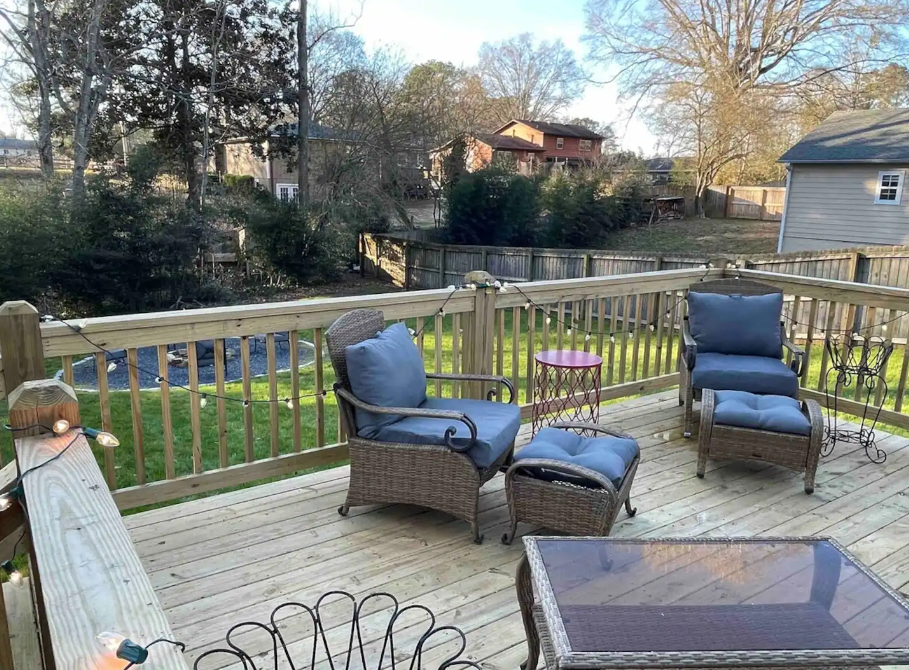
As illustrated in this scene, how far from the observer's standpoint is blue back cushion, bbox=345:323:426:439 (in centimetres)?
287

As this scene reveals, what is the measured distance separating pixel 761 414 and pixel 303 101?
13385 millimetres

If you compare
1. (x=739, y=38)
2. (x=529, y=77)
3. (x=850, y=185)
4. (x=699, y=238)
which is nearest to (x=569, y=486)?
(x=850, y=185)

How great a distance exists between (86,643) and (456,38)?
2071 cm

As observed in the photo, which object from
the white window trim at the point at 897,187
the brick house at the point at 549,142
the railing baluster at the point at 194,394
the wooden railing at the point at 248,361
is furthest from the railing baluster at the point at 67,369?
the brick house at the point at 549,142

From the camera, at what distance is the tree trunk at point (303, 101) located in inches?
563

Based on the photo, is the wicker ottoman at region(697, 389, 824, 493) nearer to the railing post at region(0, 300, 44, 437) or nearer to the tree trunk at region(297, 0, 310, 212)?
the railing post at region(0, 300, 44, 437)

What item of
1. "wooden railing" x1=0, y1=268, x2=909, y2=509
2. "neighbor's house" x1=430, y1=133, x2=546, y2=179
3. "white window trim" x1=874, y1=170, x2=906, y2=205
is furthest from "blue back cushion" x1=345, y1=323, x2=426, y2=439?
"white window trim" x1=874, y1=170, x2=906, y2=205

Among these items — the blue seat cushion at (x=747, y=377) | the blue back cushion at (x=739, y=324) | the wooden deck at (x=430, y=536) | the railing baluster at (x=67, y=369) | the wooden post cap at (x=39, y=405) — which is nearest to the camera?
the wooden post cap at (x=39, y=405)

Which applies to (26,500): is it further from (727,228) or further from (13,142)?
(727,228)

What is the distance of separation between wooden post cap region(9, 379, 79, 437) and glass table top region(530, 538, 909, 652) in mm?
1262

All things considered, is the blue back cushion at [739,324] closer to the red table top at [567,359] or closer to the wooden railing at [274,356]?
the wooden railing at [274,356]

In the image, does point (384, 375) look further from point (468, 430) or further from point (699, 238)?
point (699, 238)

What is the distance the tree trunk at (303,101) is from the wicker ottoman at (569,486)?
12536 millimetres

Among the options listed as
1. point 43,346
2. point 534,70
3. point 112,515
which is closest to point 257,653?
point 112,515
